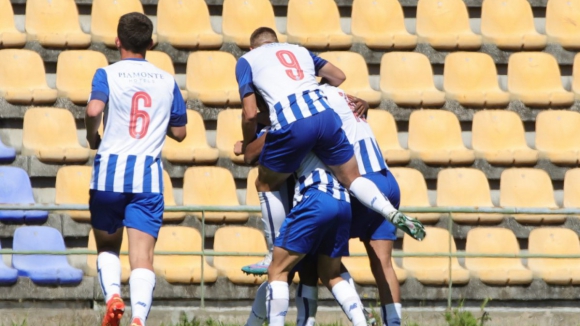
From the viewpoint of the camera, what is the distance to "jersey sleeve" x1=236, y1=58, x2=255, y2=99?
4945 mm

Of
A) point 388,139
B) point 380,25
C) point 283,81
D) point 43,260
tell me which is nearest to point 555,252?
point 388,139

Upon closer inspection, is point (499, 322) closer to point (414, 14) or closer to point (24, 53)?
point (414, 14)

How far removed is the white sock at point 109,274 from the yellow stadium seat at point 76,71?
3404 millimetres

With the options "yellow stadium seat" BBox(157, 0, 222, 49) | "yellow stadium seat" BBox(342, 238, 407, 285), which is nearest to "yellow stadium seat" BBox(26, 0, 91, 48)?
"yellow stadium seat" BBox(157, 0, 222, 49)

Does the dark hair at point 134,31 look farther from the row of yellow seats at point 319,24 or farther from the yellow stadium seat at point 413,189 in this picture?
the row of yellow seats at point 319,24

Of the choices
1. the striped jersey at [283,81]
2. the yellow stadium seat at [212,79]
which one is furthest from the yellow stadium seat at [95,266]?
the striped jersey at [283,81]

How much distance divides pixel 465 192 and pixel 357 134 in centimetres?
305

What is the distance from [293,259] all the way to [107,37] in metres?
4.29

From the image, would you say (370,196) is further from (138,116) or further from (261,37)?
(138,116)

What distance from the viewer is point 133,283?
15.6ft

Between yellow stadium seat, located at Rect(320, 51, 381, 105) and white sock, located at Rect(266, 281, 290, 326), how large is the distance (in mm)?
3749

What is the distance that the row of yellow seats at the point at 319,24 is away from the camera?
8453mm

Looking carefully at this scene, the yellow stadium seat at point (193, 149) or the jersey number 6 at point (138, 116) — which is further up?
the jersey number 6 at point (138, 116)

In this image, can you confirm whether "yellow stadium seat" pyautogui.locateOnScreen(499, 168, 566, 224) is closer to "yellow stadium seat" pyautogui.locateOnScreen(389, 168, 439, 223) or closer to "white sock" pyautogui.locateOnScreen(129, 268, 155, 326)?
"yellow stadium seat" pyautogui.locateOnScreen(389, 168, 439, 223)
